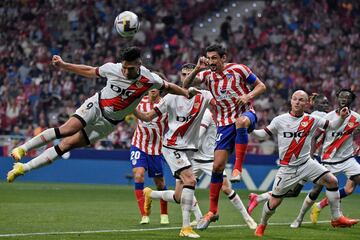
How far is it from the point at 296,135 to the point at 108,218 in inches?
173

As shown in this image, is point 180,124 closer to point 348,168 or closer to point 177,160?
point 177,160

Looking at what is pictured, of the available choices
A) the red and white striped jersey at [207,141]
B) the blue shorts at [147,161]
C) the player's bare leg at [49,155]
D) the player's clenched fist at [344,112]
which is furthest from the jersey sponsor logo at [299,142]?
the blue shorts at [147,161]

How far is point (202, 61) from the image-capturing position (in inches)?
532

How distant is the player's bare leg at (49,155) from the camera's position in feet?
41.1

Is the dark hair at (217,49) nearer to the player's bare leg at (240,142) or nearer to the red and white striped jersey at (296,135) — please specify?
the player's bare leg at (240,142)

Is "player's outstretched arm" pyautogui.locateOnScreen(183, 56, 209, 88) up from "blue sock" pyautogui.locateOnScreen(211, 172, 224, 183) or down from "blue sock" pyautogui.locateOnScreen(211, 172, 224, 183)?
up


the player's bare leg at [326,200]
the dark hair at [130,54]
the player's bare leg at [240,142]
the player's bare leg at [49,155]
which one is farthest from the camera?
the player's bare leg at [326,200]

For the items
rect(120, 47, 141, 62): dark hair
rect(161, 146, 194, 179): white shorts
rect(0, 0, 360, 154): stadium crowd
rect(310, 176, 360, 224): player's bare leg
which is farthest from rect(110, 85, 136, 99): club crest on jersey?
rect(0, 0, 360, 154): stadium crowd

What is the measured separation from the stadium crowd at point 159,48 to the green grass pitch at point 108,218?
23.6 ft

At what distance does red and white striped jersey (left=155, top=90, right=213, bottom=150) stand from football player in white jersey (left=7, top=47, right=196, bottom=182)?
1.40 meters

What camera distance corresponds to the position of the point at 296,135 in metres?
13.7

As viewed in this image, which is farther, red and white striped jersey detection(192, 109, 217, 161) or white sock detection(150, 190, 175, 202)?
red and white striped jersey detection(192, 109, 217, 161)

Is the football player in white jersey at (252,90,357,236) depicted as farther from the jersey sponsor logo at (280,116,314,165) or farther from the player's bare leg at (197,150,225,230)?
the player's bare leg at (197,150,225,230)

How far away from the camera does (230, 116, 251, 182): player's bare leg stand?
543 inches
